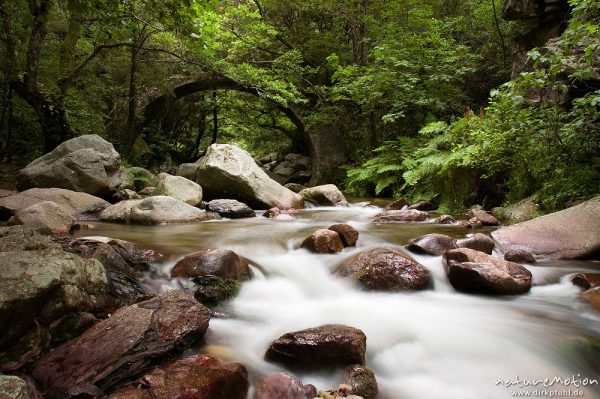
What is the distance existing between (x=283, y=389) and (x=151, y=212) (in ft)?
17.7

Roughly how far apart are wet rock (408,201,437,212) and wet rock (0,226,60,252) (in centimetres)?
692

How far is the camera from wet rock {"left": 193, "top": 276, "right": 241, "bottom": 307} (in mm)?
3520

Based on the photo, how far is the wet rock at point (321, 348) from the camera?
2561 mm

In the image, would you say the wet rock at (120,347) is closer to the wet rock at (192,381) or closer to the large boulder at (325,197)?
the wet rock at (192,381)

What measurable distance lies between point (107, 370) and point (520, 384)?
2.58m

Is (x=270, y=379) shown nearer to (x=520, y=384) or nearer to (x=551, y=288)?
(x=520, y=384)

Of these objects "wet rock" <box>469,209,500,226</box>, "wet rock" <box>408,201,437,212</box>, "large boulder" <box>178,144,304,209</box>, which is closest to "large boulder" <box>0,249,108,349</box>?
"wet rock" <box>469,209,500,226</box>

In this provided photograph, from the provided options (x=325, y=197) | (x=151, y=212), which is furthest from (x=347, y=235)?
(x=325, y=197)

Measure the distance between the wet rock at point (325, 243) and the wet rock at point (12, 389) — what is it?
3463 millimetres

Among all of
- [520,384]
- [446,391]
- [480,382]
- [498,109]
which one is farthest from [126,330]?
[498,109]

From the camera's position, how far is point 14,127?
38.1 feet

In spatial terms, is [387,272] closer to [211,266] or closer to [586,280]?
[211,266]

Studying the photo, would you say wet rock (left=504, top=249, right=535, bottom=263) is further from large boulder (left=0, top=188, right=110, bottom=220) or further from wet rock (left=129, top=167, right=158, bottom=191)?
wet rock (left=129, top=167, right=158, bottom=191)

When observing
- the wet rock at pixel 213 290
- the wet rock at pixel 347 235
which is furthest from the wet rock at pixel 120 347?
the wet rock at pixel 347 235
